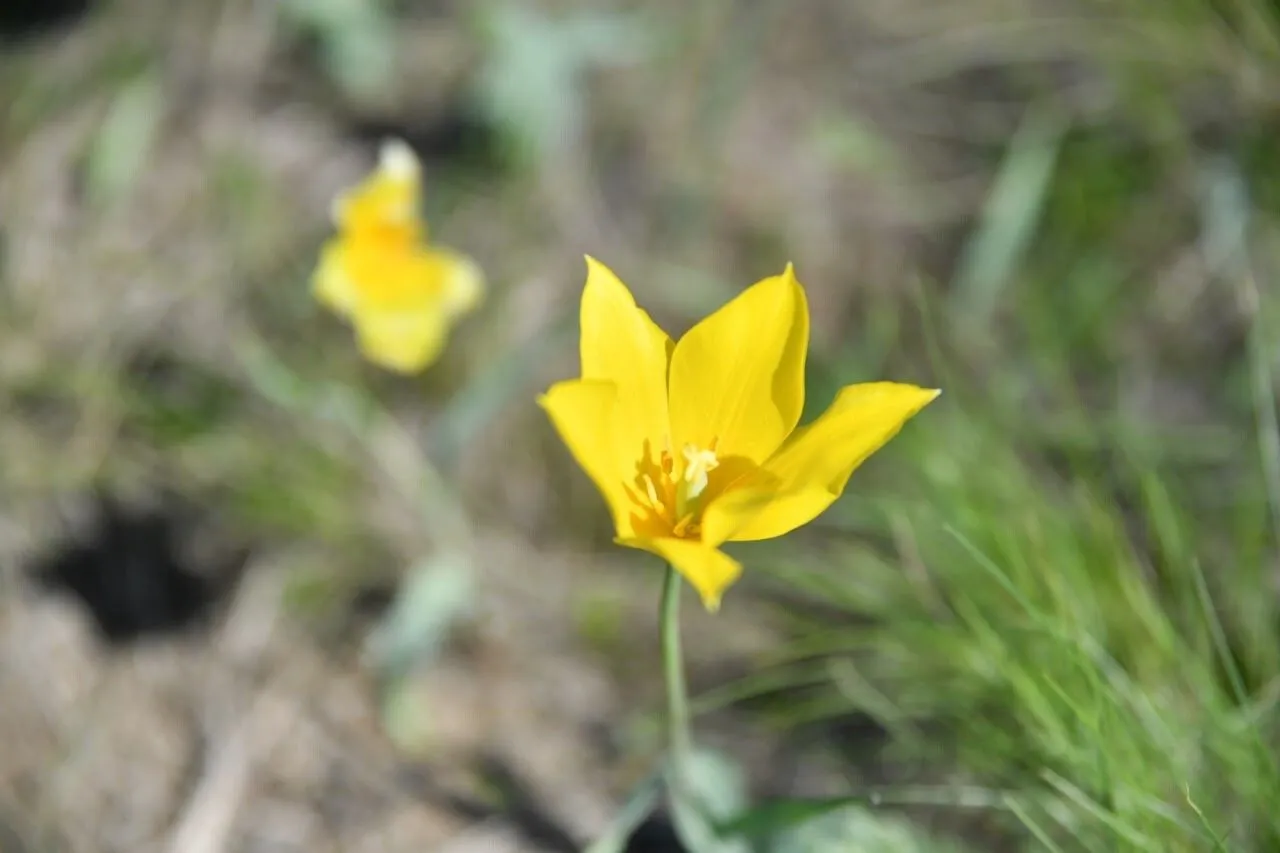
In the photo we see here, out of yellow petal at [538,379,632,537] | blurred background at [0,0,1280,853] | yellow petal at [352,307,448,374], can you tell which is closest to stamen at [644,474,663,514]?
yellow petal at [538,379,632,537]

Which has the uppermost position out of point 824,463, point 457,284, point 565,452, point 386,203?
point 824,463

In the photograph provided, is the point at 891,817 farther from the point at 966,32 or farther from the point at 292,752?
the point at 966,32

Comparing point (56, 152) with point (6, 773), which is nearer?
point (6, 773)

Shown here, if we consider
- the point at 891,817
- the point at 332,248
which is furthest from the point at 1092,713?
the point at 332,248

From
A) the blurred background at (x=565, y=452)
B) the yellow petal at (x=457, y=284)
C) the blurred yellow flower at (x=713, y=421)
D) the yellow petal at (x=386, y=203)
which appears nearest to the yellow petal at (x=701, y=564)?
the blurred yellow flower at (x=713, y=421)

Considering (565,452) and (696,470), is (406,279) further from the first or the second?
(696,470)

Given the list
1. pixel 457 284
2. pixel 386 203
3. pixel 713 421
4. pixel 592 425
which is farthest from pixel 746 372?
pixel 457 284

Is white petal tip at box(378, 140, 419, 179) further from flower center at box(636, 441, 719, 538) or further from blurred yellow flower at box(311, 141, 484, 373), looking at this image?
flower center at box(636, 441, 719, 538)
